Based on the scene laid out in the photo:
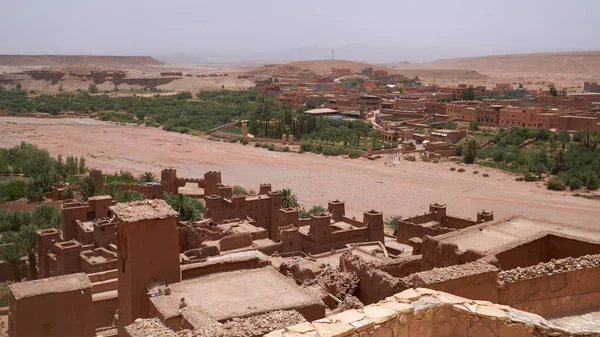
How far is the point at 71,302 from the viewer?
36.3 ft

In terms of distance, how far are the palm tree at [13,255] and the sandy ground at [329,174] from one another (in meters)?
16.5

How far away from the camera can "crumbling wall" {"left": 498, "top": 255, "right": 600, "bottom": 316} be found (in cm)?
788

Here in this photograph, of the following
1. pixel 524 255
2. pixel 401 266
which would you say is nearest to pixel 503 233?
pixel 524 255

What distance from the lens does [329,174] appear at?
42.3 meters

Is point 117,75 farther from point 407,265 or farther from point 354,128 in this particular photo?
point 407,265

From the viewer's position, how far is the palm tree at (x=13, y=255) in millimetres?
18438

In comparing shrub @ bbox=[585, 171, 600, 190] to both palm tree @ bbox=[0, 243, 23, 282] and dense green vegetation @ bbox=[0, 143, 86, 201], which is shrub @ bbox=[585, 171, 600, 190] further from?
palm tree @ bbox=[0, 243, 23, 282]

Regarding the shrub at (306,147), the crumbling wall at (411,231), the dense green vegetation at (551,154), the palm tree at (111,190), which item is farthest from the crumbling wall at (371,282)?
the shrub at (306,147)

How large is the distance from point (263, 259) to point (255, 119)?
51.6 metres

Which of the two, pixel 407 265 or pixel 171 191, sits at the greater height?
pixel 407 265

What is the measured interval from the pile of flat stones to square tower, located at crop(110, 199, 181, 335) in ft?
18.6

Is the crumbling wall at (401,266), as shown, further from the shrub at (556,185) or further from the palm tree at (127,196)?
the shrub at (556,185)

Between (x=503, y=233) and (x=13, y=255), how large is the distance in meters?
14.7

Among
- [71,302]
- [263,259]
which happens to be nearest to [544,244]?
[263,259]
